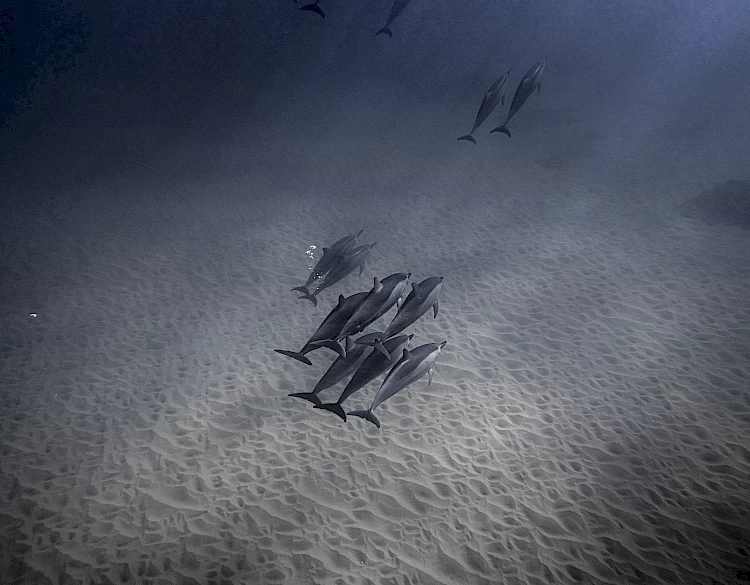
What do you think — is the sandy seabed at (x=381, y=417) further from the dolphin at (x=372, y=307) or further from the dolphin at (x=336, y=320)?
the dolphin at (x=372, y=307)

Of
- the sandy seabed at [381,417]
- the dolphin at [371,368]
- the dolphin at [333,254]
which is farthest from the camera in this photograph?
the dolphin at [333,254]

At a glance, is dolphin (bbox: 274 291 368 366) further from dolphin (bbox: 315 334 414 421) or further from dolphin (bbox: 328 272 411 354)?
dolphin (bbox: 315 334 414 421)

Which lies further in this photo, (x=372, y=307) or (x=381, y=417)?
(x=381, y=417)

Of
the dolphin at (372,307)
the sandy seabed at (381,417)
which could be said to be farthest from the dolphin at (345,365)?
the sandy seabed at (381,417)

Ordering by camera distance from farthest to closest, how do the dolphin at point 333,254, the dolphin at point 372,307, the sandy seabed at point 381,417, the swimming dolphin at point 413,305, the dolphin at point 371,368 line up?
the dolphin at point 333,254 < the sandy seabed at point 381,417 < the swimming dolphin at point 413,305 < the dolphin at point 371,368 < the dolphin at point 372,307

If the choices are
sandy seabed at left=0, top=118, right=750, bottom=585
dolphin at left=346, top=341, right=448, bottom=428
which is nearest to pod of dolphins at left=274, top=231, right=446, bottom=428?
dolphin at left=346, top=341, right=448, bottom=428

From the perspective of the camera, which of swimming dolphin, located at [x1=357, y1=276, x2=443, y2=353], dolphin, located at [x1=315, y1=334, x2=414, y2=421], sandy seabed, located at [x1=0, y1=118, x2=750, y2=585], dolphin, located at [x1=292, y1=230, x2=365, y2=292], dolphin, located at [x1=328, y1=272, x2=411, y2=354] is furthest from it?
dolphin, located at [x1=292, y1=230, x2=365, y2=292]

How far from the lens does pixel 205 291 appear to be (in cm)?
838

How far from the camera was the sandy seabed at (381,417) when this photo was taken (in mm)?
3756

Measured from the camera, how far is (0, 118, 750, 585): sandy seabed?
3.76 m

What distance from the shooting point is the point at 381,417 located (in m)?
5.52

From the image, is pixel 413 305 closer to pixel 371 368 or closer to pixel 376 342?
pixel 376 342

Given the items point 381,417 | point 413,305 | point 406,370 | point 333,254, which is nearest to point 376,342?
point 406,370

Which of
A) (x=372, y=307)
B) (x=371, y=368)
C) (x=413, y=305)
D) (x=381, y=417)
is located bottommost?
(x=381, y=417)
